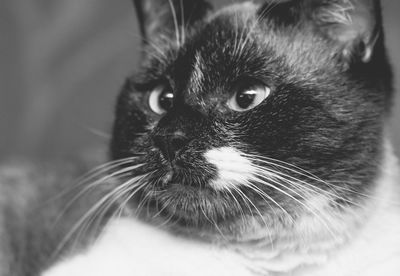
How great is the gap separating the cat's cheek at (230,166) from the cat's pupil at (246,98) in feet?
0.30

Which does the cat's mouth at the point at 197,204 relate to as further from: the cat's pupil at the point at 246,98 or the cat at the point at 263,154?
the cat's pupil at the point at 246,98

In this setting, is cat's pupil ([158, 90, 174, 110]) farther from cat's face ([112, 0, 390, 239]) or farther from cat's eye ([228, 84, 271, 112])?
cat's eye ([228, 84, 271, 112])

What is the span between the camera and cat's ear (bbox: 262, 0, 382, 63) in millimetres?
940

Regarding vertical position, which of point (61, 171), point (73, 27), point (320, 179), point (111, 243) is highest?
point (73, 27)

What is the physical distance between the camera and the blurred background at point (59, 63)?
1.59m

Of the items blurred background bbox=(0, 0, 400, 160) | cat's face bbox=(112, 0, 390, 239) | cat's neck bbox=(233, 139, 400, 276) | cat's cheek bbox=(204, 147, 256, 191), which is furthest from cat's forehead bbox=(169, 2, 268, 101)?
blurred background bbox=(0, 0, 400, 160)

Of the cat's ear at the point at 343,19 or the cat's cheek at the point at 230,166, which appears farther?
the cat's ear at the point at 343,19

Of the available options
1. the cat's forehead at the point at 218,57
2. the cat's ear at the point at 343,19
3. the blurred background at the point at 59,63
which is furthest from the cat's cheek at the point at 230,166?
the blurred background at the point at 59,63

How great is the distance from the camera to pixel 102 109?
1655 mm

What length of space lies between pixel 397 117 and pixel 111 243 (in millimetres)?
931

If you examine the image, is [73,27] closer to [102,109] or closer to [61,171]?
[102,109]

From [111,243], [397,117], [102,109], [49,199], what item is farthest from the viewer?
[102,109]

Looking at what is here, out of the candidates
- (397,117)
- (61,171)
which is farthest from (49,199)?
(397,117)

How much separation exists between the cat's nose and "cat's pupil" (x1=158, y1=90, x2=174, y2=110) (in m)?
0.13
